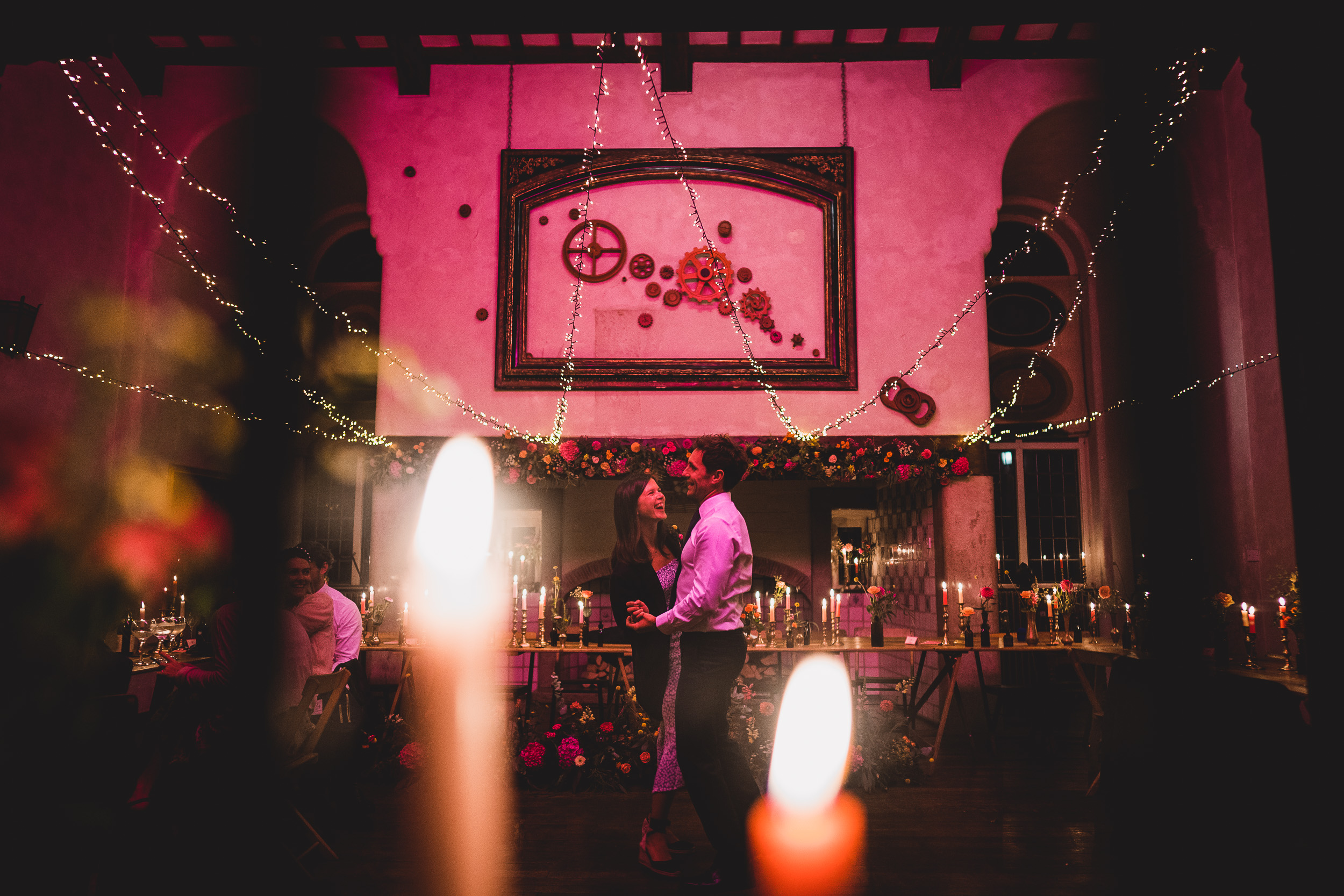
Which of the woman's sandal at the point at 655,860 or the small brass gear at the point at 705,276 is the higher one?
the small brass gear at the point at 705,276

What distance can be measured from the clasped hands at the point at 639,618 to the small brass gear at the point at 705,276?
178 inches

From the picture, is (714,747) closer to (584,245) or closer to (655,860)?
(655,860)

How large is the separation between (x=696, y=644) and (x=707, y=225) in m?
5.06

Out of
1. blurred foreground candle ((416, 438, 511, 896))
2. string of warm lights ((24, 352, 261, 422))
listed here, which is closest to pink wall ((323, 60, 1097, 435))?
blurred foreground candle ((416, 438, 511, 896))

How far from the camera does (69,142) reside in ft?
20.8

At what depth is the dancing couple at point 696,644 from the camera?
332 cm

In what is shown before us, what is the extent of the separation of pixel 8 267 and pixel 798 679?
636 centimetres

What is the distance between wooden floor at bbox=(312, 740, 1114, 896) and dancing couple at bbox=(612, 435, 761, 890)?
0.33m

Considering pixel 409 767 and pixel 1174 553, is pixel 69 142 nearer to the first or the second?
pixel 409 767

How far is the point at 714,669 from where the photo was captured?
340 centimetres

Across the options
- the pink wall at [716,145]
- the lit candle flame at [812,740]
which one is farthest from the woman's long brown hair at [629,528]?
the pink wall at [716,145]

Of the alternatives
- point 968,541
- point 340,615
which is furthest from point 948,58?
point 340,615

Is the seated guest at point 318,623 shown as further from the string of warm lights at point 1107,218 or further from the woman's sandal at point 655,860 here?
the string of warm lights at point 1107,218

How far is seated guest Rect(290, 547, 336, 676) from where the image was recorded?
411 centimetres
